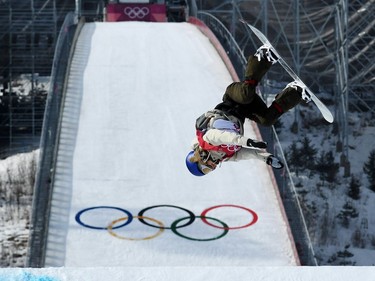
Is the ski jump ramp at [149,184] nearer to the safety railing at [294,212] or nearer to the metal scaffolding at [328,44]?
the safety railing at [294,212]

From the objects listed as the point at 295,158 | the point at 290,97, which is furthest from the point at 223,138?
the point at 295,158

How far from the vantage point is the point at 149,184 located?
14.0 meters

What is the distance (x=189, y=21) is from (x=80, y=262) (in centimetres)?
1520

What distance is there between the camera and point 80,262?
11641mm

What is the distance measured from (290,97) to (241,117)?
0.44 metres

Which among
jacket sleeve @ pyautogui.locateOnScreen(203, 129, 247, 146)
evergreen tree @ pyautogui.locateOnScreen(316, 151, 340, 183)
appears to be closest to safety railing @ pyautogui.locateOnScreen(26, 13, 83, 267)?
jacket sleeve @ pyautogui.locateOnScreen(203, 129, 247, 146)

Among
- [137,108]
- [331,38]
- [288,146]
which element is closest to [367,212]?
[288,146]

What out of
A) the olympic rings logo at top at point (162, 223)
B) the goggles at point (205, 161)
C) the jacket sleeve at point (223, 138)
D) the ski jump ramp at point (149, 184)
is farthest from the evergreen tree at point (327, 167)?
the jacket sleeve at point (223, 138)

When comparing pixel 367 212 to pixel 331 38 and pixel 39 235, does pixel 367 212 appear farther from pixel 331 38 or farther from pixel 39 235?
pixel 331 38

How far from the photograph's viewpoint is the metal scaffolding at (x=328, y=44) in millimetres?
21484

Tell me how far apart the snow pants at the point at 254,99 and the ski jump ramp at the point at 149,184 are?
6.14m

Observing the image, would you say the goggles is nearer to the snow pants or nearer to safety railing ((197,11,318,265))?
the snow pants

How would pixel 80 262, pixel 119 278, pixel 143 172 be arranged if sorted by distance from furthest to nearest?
pixel 143 172
pixel 80 262
pixel 119 278

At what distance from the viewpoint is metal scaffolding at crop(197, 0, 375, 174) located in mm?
21484
